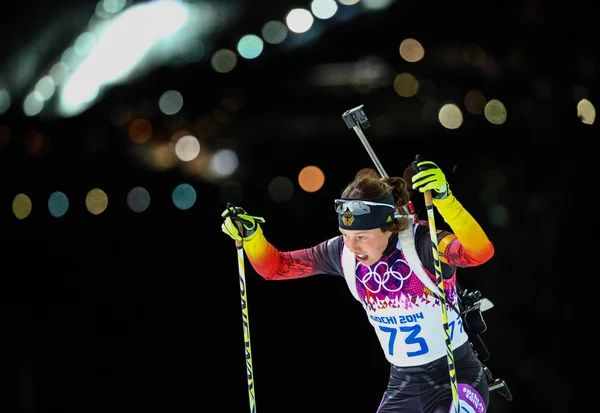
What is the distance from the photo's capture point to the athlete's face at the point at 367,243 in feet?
8.08

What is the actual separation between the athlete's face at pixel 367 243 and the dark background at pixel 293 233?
5.52 feet

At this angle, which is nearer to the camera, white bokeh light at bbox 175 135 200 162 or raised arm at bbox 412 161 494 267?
raised arm at bbox 412 161 494 267

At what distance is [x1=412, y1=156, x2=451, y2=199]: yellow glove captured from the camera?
2238 millimetres

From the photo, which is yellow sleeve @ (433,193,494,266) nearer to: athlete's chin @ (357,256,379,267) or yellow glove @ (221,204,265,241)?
athlete's chin @ (357,256,379,267)

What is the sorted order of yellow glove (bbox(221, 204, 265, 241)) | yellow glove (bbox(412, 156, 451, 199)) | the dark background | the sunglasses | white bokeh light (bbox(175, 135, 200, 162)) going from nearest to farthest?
yellow glove (bbox(412, 156, 451, 199)), the sunglasses, yellow glove (bbox(221, 204, 265, 241)), the dark background, white bokeh light (bbox(175, 135, 200, 162))

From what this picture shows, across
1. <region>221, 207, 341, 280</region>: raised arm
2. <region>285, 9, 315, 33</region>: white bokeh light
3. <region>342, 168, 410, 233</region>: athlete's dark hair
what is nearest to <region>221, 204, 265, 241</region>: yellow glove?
<region>221, 207, 341, 280</region>: raised arm

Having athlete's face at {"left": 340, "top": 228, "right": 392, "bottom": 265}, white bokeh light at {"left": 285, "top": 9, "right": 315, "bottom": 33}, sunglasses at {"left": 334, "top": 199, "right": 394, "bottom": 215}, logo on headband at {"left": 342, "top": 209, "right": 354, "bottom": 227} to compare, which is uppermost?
white bokeh light at {"left": 285, "top": 9, "right": 315, "bottom": 33}

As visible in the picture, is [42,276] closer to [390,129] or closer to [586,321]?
[390,129]

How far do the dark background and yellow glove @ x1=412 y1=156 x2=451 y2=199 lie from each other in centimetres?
186

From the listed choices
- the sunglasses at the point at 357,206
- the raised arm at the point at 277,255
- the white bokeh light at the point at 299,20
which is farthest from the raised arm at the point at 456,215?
the white bokeh light at the point at 299,20

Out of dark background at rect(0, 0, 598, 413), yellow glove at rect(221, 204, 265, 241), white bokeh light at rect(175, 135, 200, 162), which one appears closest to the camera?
yellow glove at rect(221, 204, 265, 241)

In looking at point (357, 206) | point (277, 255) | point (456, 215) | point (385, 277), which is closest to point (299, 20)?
point (277, 255)

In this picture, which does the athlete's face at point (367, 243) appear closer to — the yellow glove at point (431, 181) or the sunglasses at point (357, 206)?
the sunglasses at point (357, 206)

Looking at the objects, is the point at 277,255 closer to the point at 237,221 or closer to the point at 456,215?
the point at 237,221
